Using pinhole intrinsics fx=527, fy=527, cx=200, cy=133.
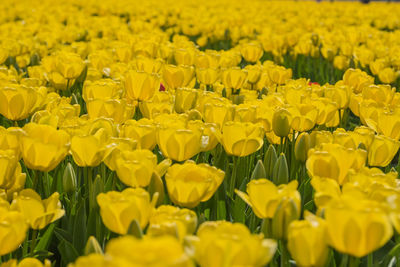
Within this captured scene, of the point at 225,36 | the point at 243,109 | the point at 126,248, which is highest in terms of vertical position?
the point at 126,248

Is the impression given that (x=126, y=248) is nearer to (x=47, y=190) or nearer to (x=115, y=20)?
(x=47, y=190)

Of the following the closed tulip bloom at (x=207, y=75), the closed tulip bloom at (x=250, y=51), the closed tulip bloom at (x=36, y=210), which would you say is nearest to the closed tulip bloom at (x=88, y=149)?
the closed tulip bloom at (x=36, y=210)

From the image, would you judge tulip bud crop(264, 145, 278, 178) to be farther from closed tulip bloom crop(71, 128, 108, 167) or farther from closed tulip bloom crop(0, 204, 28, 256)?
closed tulip bloom crop(0, 204, 28, 256)

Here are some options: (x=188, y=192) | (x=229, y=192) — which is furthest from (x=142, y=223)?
(x=229, y=192)

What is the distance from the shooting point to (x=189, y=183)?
151cm

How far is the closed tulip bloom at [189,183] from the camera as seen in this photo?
152cm

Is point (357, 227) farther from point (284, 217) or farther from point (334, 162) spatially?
point (334, 162)

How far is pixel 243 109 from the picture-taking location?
2342 millimetres

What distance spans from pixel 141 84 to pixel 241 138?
0.84 m

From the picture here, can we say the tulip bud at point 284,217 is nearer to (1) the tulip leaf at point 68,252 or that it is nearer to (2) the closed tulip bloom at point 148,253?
(2) the closed tulip bloom at point 148,253

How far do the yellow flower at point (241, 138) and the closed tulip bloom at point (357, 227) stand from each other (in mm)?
861

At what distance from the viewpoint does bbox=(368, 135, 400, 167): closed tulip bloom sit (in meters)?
2.05

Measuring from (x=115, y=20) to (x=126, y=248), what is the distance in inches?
300

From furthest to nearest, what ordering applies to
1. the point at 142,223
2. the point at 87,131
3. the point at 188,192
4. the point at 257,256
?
the point at 87,131 < the point at 188,192 < the point at 142,223 < the point at 257,256
